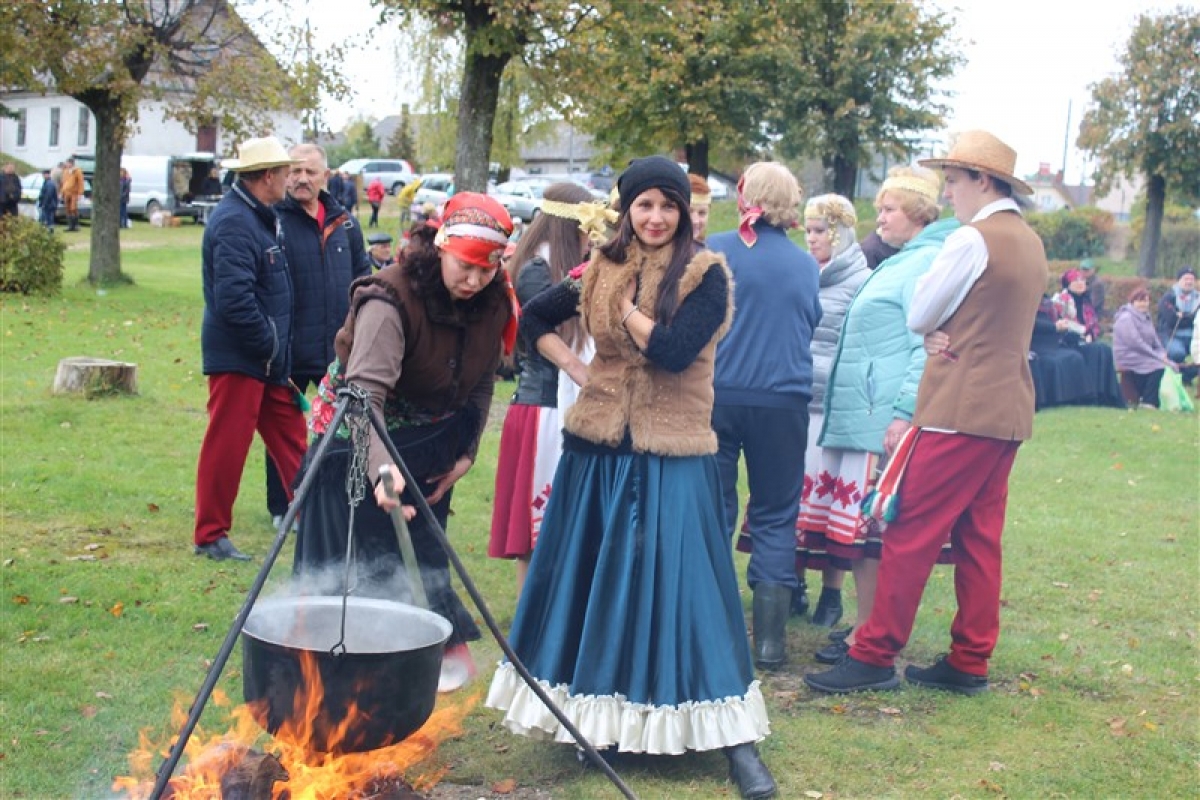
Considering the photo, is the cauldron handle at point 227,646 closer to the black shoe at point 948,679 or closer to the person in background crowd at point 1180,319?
the black shoe at point 948,679

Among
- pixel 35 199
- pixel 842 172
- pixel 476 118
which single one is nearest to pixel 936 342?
pixel 476 118

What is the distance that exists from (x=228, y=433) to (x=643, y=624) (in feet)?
10.4

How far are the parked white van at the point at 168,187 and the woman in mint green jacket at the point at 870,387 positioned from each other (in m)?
35.3

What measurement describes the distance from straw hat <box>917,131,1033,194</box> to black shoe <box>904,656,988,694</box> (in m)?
2.05

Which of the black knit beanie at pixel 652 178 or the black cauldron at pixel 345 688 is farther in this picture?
the black knit beanie at pixel 652 178

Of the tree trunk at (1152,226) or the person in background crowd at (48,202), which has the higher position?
the tree trunk at (1152,226)

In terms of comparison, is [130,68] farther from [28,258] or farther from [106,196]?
[28,258]

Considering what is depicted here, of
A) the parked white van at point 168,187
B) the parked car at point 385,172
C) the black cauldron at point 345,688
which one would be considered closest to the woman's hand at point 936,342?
the black cauldron at point 345,688

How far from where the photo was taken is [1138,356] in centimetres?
1638

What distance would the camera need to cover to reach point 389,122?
10119 centimetres

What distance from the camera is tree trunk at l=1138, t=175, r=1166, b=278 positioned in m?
30.9

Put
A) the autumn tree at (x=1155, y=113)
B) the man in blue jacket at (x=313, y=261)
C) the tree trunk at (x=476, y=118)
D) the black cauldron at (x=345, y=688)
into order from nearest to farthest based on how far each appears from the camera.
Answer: the black cauldron at (x=345, y=688) < the man in blue jacket at (x=313, y=261) < the tree trunk at (x=476, y=118) < the autumn tree at (x=1155, y=113)

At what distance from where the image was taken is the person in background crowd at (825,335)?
20.8ft

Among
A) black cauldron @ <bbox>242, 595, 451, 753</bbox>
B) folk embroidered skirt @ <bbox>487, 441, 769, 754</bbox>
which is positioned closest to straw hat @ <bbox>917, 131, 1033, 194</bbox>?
folk embroidered skirt @ <bbox>487, 441, 769, 754</bbox>
